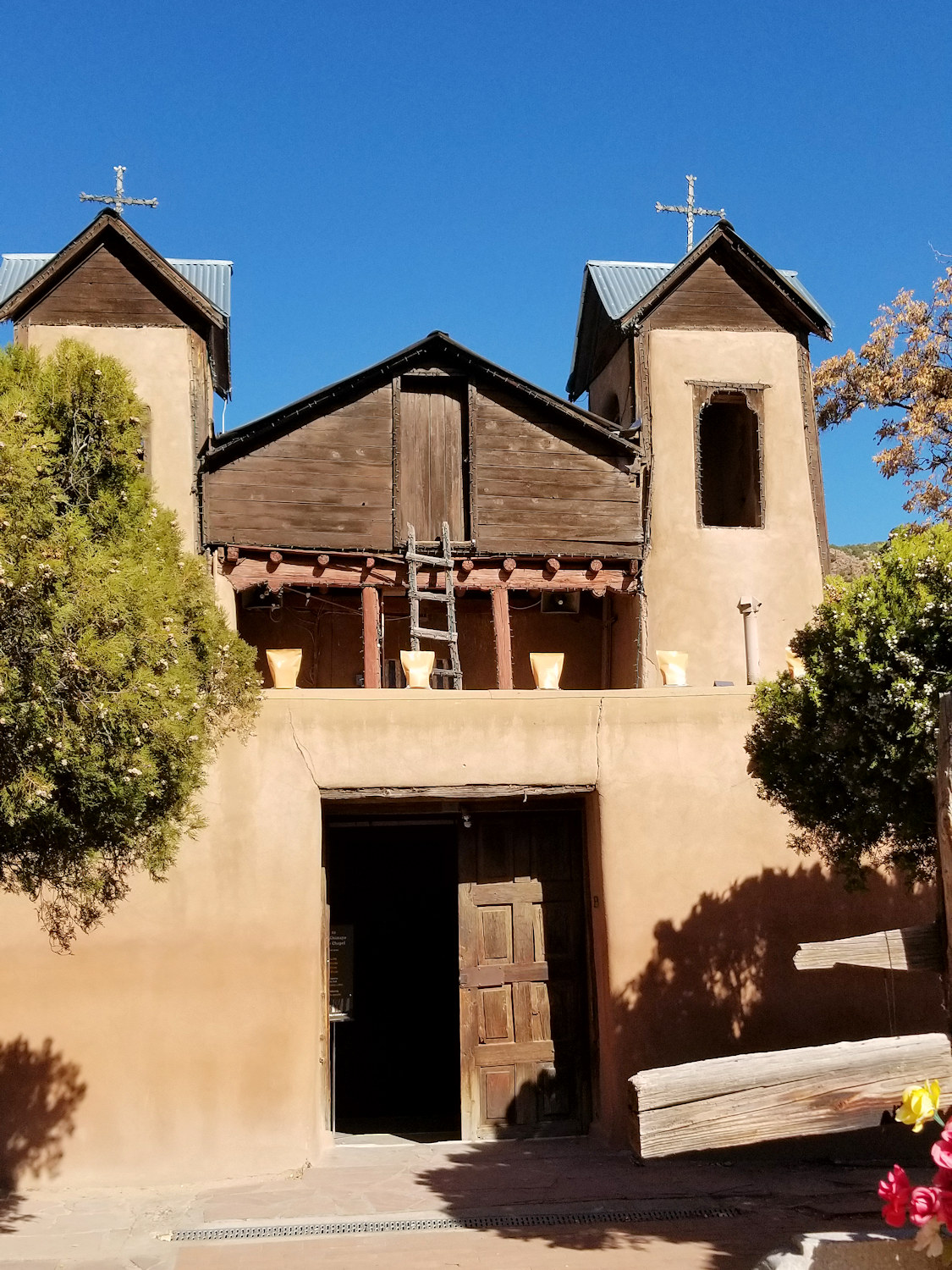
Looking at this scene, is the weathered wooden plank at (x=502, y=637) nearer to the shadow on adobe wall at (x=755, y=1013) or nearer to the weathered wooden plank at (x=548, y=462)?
the weathered wooden plank at (x=548, y=462)

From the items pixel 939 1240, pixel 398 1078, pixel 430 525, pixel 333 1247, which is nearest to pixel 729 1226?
pixel 333 1247

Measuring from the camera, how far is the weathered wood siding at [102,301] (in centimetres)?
1669

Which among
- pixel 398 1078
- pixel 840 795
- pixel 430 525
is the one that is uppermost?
pixel 430 525

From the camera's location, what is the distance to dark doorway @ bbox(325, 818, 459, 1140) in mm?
15961

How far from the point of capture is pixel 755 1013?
1065cm

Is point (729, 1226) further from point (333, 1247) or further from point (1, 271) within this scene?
point (1, 271)

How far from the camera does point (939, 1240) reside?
406cm

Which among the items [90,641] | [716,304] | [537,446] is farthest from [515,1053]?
[716,304]

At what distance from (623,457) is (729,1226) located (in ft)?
37.1

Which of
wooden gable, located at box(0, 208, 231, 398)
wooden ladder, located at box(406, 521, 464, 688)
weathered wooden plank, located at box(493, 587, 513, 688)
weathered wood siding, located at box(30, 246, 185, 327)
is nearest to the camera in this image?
wooden ladder, located at box(406, 521, 464, 688)

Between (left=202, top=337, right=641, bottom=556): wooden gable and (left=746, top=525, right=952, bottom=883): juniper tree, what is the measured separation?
8.27 meters

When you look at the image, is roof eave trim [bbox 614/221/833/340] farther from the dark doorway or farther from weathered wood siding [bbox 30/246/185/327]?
the dark doorway

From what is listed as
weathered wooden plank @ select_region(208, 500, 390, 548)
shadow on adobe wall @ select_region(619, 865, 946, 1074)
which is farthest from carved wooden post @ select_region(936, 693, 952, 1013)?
weathered wooden plank @ select_region(208, 500, 390, 548)

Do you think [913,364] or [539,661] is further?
[913,364]
